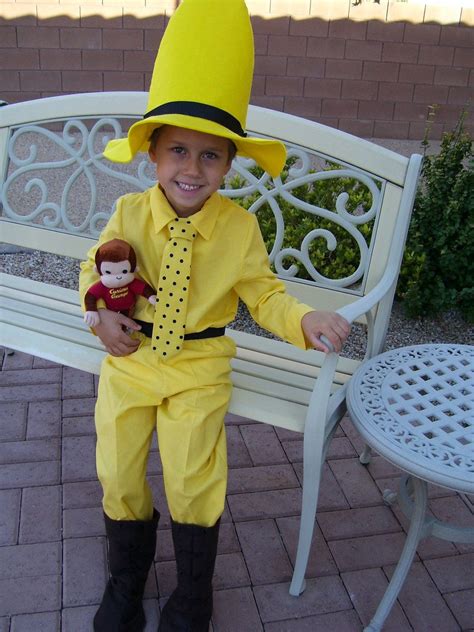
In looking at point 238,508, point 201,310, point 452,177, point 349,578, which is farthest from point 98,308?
point 452,177

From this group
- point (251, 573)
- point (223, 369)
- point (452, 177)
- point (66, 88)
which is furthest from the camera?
point (66, 88)

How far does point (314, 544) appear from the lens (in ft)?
7.30

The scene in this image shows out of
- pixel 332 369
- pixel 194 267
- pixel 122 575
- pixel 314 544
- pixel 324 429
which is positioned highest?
pixel 194 267

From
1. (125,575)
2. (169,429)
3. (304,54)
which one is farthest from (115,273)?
(304,54)

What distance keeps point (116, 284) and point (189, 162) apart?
0.38 meters

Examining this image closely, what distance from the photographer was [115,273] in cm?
181

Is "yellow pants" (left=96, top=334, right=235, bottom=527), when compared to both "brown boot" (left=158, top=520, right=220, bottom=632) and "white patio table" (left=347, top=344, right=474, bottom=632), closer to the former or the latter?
"brown boot" (left=158, top=520, right=220, bottom=632)

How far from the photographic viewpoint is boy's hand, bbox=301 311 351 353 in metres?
1.77

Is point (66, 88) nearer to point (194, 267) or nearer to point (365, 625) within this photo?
point (194, 267)

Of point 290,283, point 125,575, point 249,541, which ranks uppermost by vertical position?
point 290,283

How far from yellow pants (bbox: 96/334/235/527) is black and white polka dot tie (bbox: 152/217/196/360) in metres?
0.06

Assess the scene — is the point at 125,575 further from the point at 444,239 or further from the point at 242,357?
the point at 444,239

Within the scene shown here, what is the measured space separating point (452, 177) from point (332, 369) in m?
2.05

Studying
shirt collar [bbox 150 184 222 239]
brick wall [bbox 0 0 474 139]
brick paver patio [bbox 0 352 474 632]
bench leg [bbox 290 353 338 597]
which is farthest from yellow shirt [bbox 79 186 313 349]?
brick wall [bbox 0 0 474 139]
